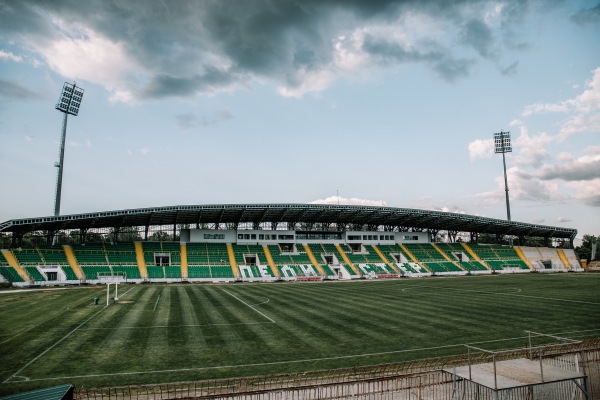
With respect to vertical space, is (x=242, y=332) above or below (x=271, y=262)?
below

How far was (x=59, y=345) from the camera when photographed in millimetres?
19328

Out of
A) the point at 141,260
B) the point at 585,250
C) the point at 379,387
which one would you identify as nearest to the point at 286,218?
the point at 141,260

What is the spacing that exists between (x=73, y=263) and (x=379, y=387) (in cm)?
6365

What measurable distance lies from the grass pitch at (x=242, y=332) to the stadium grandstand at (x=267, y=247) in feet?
89.9

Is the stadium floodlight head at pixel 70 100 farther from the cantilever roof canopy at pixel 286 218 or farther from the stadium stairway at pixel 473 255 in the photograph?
the stadium stairway at pixel 473 255

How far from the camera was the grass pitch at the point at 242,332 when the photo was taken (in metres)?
15.9

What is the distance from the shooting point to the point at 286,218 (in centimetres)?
8206

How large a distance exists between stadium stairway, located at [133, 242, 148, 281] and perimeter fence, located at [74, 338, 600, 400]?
53752 mm

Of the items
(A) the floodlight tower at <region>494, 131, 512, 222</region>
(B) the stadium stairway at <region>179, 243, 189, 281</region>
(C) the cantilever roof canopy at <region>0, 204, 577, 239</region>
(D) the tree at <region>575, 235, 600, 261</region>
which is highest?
(A) the floodlight tower at <region>494, 131, 512, 222</region>

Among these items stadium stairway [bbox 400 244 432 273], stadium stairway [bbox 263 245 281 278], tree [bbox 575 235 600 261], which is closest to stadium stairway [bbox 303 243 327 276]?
stadium stairway [bbox 263 245 281 278]

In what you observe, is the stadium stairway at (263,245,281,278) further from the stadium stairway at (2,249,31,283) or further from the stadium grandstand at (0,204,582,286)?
the stadium stairway at (2,249,31,283)

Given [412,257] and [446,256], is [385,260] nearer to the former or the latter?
[412,257]

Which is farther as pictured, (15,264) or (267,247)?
(267,247)

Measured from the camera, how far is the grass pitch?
52.0 feet
